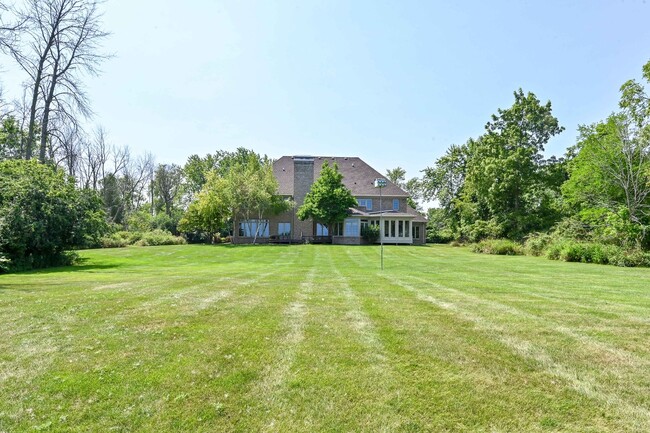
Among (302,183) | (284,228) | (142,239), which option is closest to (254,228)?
(284,228)

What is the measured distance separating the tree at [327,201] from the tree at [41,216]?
19204mm

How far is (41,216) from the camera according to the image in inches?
677

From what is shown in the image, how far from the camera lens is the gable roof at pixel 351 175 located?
135 feet

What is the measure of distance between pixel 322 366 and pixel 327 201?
3198 cm

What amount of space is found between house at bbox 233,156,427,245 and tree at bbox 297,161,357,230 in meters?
1.69

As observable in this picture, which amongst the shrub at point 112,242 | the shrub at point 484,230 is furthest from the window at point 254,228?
the shrub at point 484,230

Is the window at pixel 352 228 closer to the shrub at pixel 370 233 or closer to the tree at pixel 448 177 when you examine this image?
the shrub at pixel 370 233

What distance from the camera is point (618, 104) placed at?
75.8 ft

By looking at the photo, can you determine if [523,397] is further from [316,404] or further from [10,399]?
[10,399]

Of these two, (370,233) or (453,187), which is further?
(453,187)

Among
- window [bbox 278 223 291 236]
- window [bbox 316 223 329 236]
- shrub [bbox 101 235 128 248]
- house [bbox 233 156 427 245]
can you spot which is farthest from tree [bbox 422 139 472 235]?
shrub [bbox 101 235 128 248]

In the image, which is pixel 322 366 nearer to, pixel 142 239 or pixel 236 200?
pixel 236 200

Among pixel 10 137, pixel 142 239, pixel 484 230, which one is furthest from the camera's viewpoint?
pixel 142 239

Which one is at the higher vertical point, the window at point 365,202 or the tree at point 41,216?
the window at point 365,202
